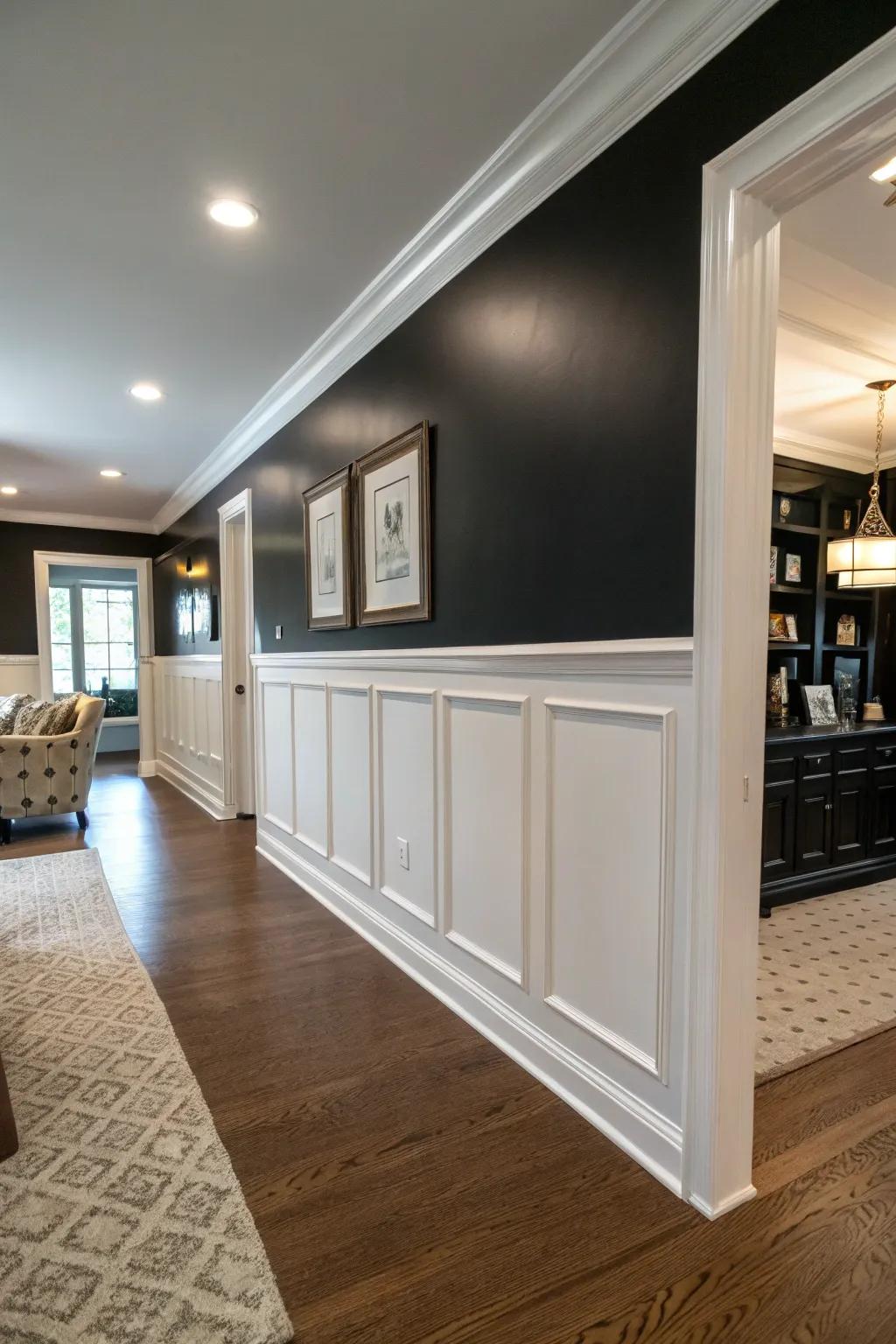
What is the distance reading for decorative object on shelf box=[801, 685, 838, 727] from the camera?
13.4 feet

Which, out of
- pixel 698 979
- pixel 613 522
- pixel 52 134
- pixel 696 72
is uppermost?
pixel 52 134

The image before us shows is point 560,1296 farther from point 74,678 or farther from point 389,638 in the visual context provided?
point 74,678

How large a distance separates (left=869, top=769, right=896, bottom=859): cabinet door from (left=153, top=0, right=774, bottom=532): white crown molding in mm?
3259

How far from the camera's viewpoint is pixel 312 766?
3.53m

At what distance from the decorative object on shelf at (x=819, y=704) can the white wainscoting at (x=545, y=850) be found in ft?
8.68

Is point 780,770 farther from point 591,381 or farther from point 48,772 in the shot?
point 48,772

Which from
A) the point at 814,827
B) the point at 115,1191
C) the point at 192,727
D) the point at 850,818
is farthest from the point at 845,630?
the point at 192,727

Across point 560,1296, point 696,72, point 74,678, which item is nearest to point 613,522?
point 696,72

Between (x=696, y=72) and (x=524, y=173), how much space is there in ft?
1.81

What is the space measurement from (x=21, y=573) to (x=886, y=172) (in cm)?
736

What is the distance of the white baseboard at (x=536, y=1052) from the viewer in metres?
1.62

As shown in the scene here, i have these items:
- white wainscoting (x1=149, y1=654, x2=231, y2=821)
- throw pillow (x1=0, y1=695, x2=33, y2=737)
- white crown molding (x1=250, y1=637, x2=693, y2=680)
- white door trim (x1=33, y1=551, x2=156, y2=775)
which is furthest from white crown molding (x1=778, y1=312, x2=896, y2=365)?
white door trim (x1=33, y1=551, x2=156, y2=775)

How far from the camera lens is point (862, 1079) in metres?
1.99

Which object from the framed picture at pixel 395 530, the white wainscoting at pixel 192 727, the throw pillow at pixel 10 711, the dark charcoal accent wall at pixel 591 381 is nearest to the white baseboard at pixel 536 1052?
the dark charcoal accent wall at pixel 591 381
